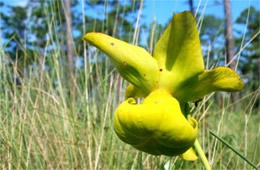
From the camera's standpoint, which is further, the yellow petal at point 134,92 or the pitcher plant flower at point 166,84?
the yellow petal at point 134,92

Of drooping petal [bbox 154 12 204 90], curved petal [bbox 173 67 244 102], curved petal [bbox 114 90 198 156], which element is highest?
drooping petal [bbox 154 12 204 90]

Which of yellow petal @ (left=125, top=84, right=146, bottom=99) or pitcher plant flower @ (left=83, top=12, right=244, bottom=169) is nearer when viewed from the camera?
pitcher plant flower @ (left=83, top=12, right=244, bottom=169)

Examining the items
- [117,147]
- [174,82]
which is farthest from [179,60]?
[117,147]

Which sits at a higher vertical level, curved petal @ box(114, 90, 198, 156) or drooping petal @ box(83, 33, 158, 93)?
drooping petal @ box(83, 33, 158, 93)

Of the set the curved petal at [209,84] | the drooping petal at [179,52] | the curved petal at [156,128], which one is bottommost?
the curved petal at [156,128]

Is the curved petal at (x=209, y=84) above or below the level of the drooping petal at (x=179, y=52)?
below

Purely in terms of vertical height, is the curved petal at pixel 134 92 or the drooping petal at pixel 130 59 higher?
the drooping petal at pixel 130 59
